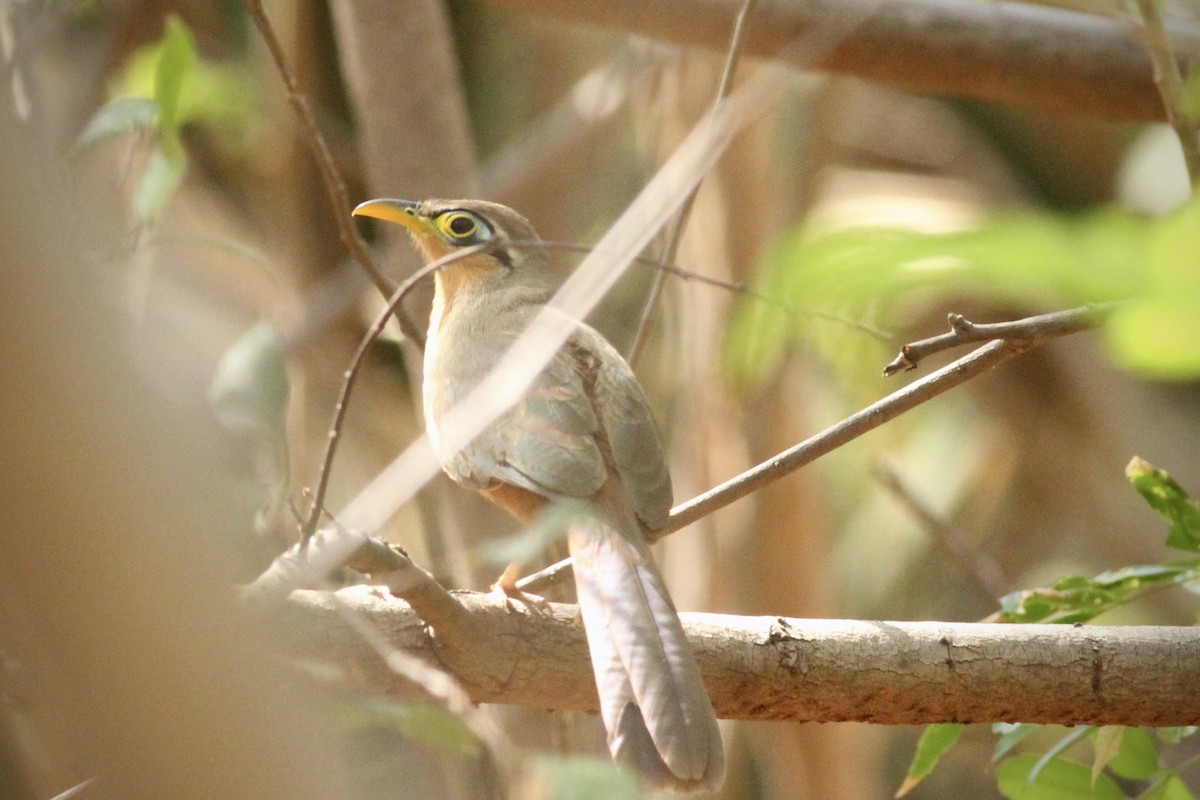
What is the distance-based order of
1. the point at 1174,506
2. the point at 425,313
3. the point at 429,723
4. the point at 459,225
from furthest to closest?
1. the point at 425,313
2. the point at 459,225
3. the point at 1174,506
4. the point at 429,723

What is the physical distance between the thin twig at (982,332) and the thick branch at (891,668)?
719 millimetres

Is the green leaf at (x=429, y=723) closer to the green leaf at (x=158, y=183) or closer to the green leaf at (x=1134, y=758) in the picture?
the green leaf at (x=1134, y=758)

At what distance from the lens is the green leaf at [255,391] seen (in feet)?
Result: 11.9

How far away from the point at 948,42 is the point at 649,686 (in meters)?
3.54

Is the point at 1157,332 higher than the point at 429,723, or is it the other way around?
the point at 1157,332

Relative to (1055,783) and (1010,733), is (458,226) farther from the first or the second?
(1055,783)

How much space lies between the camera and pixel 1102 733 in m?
3.25

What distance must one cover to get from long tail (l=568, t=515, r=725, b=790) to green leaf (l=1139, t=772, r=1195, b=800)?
1.10 meters

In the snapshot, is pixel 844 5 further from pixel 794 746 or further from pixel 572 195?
pixel 794 746

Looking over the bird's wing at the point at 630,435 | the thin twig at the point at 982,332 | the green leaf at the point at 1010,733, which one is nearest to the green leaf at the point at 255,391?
the bird's wing at the point at 630,435

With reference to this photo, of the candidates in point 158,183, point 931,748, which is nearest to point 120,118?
point 158,183

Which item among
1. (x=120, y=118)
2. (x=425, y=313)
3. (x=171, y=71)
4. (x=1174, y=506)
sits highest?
(x=171, y=71)

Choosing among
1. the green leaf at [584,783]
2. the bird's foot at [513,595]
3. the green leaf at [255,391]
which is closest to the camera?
the green leaf at [584,783]

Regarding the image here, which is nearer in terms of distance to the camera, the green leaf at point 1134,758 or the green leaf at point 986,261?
the green leaf at point 986,261
